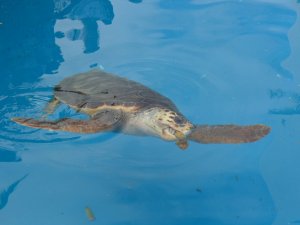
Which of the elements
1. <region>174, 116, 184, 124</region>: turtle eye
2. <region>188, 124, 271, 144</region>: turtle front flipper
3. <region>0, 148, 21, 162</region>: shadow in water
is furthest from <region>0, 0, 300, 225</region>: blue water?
<region>174, 116, 184, 124</region>: turtle eye

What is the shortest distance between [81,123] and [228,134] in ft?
2.96

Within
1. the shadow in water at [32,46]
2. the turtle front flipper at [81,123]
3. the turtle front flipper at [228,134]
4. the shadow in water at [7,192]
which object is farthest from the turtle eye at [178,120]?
the shadow in water at [7,192]

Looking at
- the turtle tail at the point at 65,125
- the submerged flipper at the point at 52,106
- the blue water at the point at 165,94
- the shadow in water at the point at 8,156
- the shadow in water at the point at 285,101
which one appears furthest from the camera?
the shadow in water at the point at 285,101

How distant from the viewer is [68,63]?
3889mm

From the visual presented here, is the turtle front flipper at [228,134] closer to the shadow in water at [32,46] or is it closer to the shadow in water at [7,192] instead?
the shadow in water at [32,46]

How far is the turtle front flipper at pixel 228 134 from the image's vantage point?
260cm

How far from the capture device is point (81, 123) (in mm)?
2559

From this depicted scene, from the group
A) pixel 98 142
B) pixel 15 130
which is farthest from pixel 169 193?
pixel 15 130

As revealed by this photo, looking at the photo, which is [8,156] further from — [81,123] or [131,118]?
[131,118]

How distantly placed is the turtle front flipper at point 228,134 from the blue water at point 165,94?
351 millimetres

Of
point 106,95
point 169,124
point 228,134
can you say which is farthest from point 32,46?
point 228,134

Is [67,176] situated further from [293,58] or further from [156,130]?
[293,58]

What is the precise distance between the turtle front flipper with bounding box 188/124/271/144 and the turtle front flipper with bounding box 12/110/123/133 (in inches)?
19.8

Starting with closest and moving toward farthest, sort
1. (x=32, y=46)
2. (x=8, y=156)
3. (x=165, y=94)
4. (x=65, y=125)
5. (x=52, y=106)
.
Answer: (x=65, y=125) → (x=8, y=156) → (x=52, y=106) → (x=165, y=94) → (x=32, y=46)
